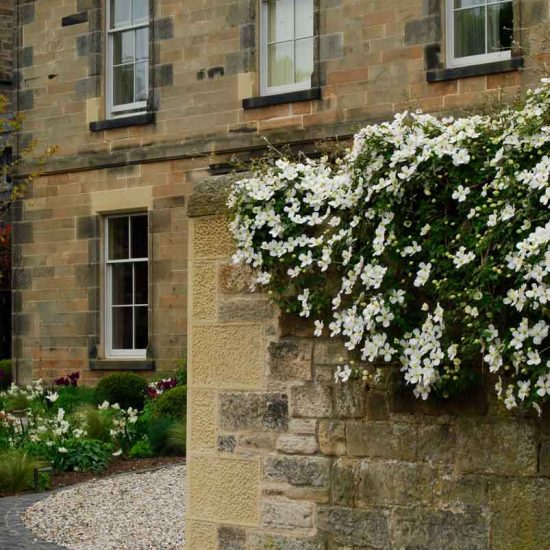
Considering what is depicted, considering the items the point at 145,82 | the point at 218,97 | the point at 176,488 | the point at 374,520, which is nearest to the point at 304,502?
the point at 374,520

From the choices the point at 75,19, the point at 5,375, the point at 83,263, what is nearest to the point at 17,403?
the point at 83,263

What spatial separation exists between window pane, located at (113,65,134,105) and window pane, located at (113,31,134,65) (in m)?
0.12

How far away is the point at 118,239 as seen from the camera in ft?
59.4

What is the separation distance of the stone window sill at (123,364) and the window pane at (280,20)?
189 inches

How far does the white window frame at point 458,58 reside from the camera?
1444 cm

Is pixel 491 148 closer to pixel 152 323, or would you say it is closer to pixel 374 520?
pixel 374 520

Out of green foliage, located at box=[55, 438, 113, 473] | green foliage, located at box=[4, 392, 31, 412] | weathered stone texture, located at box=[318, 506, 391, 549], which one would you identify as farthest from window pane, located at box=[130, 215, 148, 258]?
weathered stone texture, located at box=[318, 506, 391, 549]

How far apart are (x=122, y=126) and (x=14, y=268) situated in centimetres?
311

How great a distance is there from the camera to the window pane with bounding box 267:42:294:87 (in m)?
16.3

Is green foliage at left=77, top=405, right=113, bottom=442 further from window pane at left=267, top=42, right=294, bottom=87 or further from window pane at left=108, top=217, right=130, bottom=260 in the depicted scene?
window pane at left=267, top=42, right=294, bottom=87

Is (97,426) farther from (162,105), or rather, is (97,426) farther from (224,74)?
(162,105)

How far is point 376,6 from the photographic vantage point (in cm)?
1530

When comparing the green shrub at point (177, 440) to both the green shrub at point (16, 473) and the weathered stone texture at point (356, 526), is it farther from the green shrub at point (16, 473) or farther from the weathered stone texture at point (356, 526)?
the weathered stone texture at point (356, 526)

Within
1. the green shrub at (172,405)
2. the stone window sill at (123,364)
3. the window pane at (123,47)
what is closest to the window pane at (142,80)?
the window pane at (123,47)
